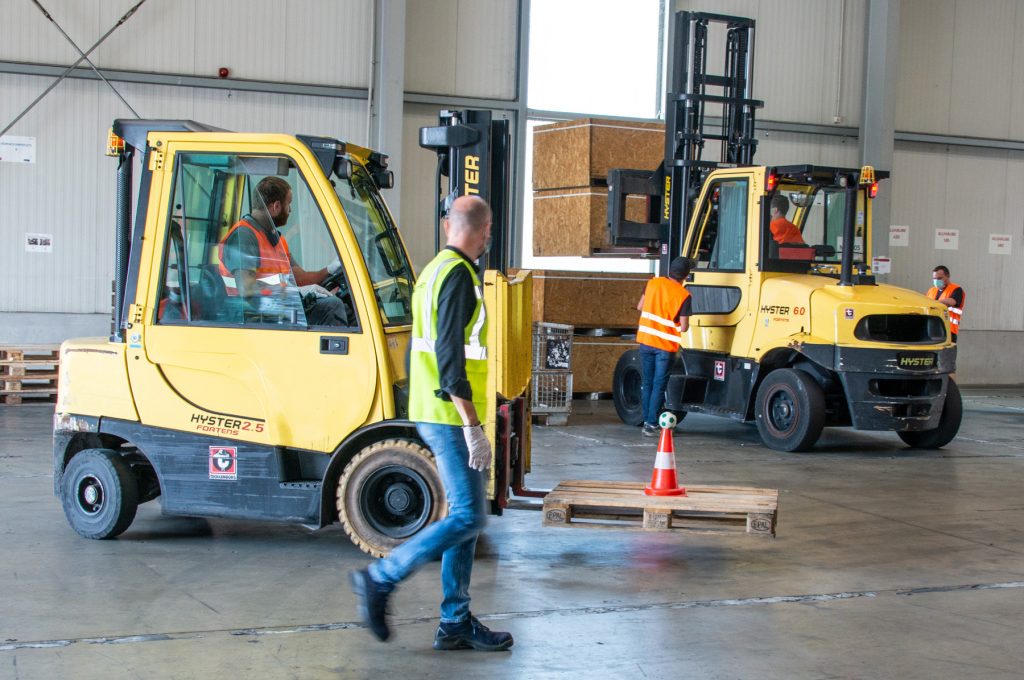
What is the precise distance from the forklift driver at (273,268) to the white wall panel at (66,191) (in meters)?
9.05

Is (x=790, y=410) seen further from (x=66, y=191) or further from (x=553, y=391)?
(x=66, y=191)

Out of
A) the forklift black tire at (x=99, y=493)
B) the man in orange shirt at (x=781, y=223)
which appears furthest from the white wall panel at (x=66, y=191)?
the forklift black tire at (x=99, y=493)

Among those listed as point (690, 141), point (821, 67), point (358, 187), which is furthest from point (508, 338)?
point (821, 67)

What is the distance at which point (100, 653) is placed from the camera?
4430 mm

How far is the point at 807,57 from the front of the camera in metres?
18.1

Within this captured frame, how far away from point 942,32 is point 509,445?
1572 cm

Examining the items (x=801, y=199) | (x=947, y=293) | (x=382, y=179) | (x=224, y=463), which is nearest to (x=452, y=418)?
(x=224, y=463)

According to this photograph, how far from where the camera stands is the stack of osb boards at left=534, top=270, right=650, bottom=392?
13914 millimetres

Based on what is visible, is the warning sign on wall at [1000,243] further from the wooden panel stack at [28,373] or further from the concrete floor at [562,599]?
the wooden panel stack at [28,373]

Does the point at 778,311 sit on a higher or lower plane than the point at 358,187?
lower

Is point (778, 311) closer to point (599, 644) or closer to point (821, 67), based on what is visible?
point (599, 644)

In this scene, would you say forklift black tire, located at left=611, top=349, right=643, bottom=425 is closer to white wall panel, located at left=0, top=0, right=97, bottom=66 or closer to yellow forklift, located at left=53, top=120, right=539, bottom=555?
yellow forklift, located at left=53, top=120, right=539, bottom=555

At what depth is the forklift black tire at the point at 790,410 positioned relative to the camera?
10.2 metres

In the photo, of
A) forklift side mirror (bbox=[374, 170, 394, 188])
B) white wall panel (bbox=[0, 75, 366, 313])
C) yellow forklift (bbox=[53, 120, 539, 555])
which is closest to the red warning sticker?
yellow forklift (bbox=[53, 120, 539, 555])
